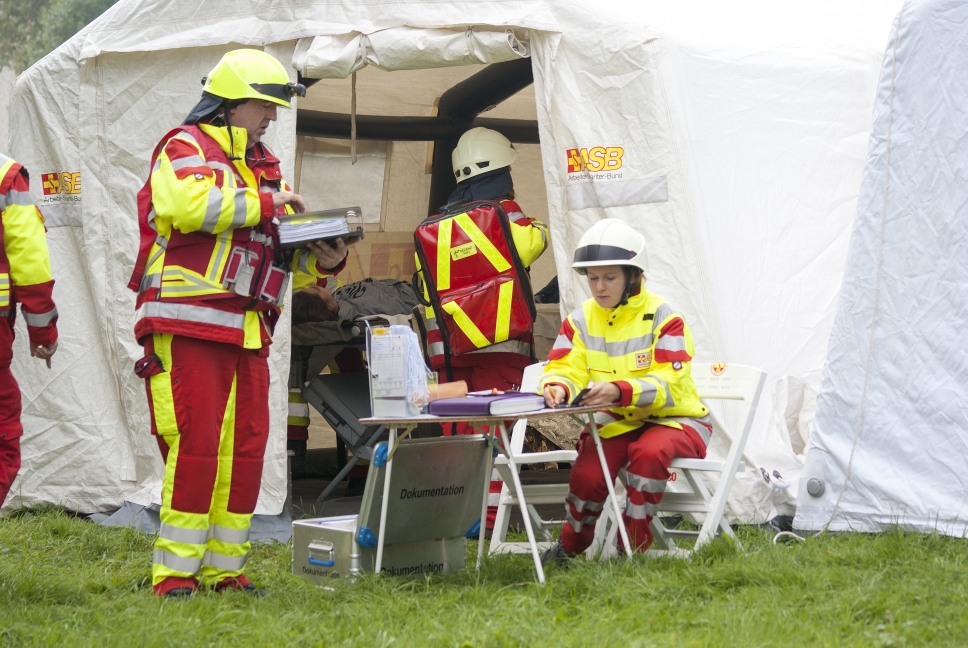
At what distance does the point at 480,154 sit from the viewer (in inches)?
231

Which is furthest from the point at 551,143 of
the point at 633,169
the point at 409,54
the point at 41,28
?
the point at 41,28

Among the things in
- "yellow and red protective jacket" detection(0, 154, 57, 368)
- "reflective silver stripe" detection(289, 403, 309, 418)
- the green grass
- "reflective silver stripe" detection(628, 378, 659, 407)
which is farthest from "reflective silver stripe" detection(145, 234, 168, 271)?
"reflective silver stripe" detection(289, 403, 309, 418)

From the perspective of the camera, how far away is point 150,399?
3906 millimetres

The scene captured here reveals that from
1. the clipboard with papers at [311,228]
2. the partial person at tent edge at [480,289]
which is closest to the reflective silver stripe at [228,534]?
the clipboard with papers at [311,228]

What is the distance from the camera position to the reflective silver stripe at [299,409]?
6754 mm

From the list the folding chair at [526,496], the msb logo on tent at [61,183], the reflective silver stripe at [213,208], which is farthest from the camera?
the msb logo on tent at [61,183]

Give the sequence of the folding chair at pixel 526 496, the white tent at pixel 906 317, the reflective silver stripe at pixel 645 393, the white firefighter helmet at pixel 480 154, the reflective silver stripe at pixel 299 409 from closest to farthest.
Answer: the reflective silver stripe at pixel 645 393 → the white tent at pixel 906 317 → the folding chair at pixel 526 496 → the white firefighter helmet at pixel 480 154 → the reflective silver stripe at pixel 299 409

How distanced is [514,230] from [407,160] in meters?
3.26

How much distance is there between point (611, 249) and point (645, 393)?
1.76 feet

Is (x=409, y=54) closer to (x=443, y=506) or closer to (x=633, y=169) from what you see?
(x=633, y=169)

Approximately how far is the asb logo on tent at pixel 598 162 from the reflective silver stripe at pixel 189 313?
1.97 meters

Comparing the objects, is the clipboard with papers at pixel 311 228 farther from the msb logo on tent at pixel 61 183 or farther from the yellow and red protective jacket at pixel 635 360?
the msb logo on tent at pixel 61 183

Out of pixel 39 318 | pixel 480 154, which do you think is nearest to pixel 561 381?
pixel 39 318

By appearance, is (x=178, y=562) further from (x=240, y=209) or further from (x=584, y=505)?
(x=584, y=505)
